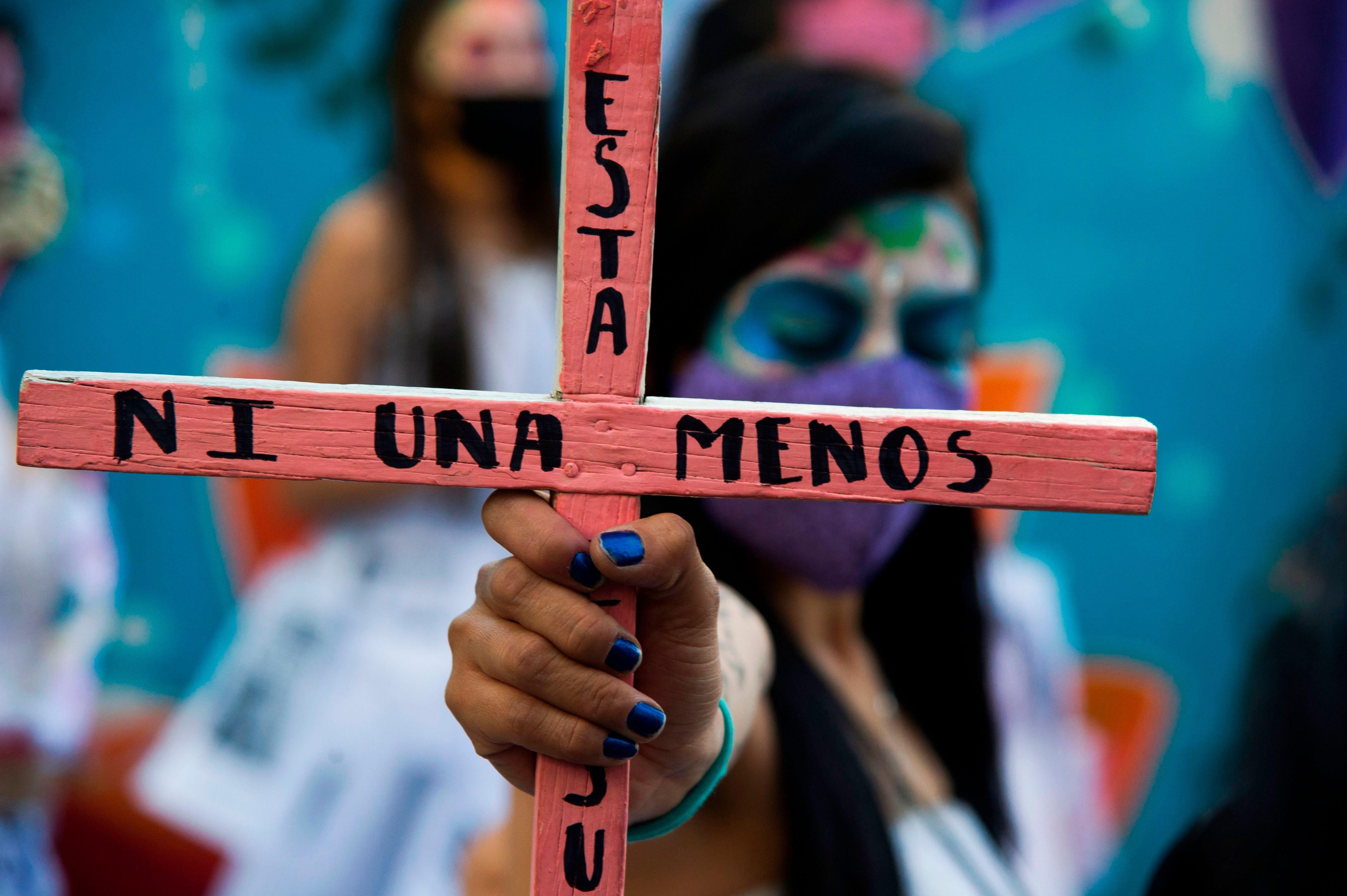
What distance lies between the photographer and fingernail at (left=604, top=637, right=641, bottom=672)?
2.13 feet

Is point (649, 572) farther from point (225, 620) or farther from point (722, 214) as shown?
point (225, 620)

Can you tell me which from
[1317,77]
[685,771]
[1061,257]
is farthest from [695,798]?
[1317,77]

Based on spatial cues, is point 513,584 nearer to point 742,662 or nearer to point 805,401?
point 742,662

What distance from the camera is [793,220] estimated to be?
3.80 ft

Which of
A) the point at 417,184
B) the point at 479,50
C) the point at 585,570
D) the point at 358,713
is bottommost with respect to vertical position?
the point at 358,713

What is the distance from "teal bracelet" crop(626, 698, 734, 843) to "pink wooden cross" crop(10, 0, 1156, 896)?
0.12m

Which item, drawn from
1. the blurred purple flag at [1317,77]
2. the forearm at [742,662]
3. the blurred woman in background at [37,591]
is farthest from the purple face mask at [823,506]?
the blurred purple flag at [1317,77]

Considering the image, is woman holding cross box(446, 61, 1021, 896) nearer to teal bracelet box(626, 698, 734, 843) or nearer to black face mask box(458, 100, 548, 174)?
teal bracelet box(626, 698, 734, 843)

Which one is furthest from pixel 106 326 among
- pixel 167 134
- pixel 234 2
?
pixel 234 2

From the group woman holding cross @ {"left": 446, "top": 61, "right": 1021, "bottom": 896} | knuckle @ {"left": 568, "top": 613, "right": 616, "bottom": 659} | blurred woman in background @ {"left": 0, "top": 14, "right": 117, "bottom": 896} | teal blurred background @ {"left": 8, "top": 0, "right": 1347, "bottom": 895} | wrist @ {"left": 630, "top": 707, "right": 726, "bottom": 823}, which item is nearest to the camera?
knuckle @ {"left": 568, "top": 613, "right": 616, "bottom": 659}

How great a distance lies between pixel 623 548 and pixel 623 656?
0.22 ft

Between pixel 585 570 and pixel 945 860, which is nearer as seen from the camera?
pixel 585 570

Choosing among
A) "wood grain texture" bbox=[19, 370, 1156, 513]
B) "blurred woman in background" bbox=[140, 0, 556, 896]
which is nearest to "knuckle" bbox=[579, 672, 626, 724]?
"wood grain texture" bbox=[19, 370, 1156, 513]

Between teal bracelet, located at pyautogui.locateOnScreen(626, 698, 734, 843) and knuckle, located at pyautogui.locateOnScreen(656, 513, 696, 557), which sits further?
teal bracelet, located at pyautogui.locateOnScreen(626, 698, 734, 843)
